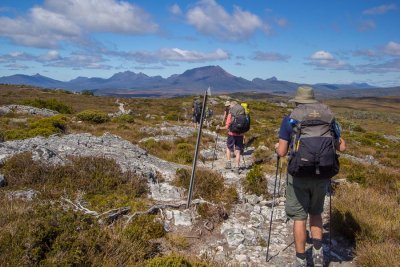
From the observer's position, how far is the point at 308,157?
468 centimetres

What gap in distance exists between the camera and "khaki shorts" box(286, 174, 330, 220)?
502 cm

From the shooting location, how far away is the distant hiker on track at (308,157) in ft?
15.4

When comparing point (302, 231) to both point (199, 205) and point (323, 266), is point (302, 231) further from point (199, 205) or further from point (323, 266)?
point (199, 205)

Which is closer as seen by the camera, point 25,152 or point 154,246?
point 154,246

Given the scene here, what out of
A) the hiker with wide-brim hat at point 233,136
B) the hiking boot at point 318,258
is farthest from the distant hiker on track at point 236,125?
the hiking boot at point 318,258

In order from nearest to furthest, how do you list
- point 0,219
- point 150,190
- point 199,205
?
1. point 0,219
2. point 199,205
3. point 150,190

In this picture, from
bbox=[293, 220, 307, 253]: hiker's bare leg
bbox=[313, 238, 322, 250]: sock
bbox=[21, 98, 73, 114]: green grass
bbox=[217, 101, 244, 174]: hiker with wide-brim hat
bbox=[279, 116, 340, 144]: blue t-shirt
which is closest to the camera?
bbox=[279, 116, 340, 144]: blue t-shirt

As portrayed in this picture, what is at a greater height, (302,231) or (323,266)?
(302,231)

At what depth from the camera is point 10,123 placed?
2109cm

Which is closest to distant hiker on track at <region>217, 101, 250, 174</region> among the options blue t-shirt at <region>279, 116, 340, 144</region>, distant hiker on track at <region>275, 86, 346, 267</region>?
distant hiker on track at <region>275, 86, 346, 267</region>

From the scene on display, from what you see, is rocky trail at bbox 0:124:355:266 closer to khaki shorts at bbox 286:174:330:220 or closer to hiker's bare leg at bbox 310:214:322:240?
hiker's bare leg at bbox 310:214:322:240

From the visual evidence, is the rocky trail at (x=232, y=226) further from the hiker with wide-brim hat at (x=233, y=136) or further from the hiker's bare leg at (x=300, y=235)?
the hiker with wide-brim hat at (x=233, y=136)

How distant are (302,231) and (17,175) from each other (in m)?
5.99

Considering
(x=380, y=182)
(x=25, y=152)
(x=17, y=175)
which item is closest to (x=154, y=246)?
(x=17, y=175)
